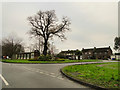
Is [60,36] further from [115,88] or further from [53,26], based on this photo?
[115,88]

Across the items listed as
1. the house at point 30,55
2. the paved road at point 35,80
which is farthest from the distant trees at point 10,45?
the paved road at point 35,80

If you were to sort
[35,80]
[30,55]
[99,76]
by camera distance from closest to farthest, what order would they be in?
[35,80]
[99,76]
[30,55]

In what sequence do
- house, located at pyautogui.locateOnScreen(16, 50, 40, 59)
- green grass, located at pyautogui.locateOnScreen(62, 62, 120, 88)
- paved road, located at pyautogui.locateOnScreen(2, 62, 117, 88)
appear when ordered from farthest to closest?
house, located at pyautogui.locateOnScreen(16, 50, 40, 59)
paved road, located at pyautogui.locateOnScreen(2, 62, 117, 88)
green grass, located at pyautogui.locateOnScreen(62, 62, 120, 88)

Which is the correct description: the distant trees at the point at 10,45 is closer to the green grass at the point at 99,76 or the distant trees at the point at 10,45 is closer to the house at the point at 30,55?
the house at the point at 30,55

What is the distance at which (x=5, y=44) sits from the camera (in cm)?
4903

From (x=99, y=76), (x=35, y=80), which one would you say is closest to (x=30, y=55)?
(x=35, y=80)

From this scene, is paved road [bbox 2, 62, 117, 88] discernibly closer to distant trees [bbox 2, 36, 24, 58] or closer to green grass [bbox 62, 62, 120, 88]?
green grass [bbox 62, 62, 120, 88]

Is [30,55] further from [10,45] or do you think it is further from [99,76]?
[99,76]

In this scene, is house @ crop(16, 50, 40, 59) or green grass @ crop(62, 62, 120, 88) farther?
house @ crop(16, 50, 40, 59)

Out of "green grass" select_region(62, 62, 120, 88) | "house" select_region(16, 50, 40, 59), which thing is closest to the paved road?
"green grass" select_region(62, 62, 120, 88)

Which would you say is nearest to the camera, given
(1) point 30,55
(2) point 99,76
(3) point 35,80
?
(3) point 35,80

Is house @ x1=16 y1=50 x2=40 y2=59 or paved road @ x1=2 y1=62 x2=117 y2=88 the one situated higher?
paved road @ x1=2 y1=62 x2=117 y2=88

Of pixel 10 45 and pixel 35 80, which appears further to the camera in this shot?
pixel 10 45

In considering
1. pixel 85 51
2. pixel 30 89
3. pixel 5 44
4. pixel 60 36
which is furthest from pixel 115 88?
pixel 85 51
